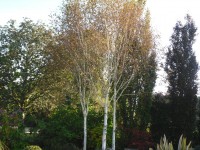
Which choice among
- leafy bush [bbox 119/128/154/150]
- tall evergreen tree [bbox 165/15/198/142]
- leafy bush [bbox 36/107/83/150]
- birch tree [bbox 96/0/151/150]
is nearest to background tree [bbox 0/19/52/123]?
leafy bush [bbox 36/107/83/150]

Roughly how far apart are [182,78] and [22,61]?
9.58 m

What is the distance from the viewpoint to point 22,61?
841 inches

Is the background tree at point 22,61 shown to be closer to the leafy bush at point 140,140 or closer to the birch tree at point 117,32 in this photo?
the birch tree at point 117,32

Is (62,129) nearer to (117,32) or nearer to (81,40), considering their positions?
(81,40)

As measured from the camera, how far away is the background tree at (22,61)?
69.5 feet

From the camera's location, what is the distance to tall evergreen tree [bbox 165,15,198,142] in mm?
17469

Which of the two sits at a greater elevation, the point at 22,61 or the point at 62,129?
the point at 22,61

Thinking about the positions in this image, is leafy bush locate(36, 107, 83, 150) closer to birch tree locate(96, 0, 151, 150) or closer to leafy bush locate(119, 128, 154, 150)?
leafy bush locate(119, 128, 154, 150)

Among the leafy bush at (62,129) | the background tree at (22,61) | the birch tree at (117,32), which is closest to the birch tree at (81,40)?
the birch tree at (117,32)

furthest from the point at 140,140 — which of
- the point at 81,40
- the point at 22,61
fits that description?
the point at 22,61

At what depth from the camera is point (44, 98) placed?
21969mm

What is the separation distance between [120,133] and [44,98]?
5.69 m

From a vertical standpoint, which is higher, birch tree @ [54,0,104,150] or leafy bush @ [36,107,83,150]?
birch tree @ [54,0,104,150]

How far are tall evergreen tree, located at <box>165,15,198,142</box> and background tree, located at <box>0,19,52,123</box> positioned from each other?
748 cm
